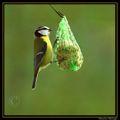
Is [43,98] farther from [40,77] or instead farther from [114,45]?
[114,45]

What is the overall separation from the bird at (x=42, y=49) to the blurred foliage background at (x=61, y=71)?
0.03 metres

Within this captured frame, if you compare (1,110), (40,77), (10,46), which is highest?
(10,46)

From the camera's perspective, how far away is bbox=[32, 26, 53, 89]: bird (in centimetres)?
287

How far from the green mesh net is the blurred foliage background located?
0.03 m

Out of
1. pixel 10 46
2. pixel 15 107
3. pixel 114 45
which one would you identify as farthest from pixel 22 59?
pixel 114 45

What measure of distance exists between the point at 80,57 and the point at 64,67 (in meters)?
0.11

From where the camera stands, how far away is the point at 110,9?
→ 2.90 meters

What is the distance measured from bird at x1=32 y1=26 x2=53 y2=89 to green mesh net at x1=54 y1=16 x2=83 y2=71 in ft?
0.13

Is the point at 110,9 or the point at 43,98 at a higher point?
the point at 110,9

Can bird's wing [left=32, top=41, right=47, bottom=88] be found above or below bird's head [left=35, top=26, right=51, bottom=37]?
below

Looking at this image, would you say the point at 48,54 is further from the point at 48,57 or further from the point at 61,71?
the point at 61,71

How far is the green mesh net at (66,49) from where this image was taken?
287 cm

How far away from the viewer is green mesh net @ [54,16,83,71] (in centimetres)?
287

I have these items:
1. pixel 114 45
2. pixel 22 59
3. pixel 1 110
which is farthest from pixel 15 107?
pixel 114 45
